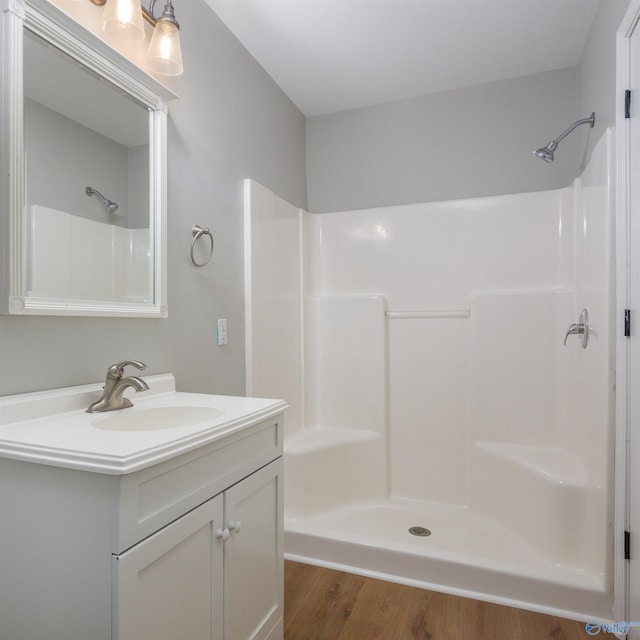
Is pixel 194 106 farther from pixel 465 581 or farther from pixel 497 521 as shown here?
pixel 497 521

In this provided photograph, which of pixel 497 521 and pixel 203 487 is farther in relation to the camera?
pixel 497 521

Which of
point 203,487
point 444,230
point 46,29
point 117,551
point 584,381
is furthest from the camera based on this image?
point 444,230

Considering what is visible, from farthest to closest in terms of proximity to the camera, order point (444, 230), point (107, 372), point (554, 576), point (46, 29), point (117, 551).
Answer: point (444, 230)
point (554, 576)
point (107, 372)
point (46, 29)
point (117, 551)

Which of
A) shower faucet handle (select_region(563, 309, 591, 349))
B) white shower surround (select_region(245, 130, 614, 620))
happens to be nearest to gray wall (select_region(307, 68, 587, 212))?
white shower surround (select_region(245, 130, 614, 620))

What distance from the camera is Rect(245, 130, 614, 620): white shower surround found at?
5.78 ft

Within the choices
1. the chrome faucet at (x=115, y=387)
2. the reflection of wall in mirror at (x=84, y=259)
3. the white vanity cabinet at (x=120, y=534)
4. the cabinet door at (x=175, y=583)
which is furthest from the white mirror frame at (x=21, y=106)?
the cabinet door at (x=175, y=583)

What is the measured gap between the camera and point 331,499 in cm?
237

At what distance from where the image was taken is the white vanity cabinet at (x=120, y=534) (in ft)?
2.64

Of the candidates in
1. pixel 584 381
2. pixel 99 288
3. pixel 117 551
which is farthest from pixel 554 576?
pixel 99 288

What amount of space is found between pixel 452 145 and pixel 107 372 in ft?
7.54

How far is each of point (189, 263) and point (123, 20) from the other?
2.63 feet

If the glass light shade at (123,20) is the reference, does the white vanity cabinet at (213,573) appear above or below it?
below

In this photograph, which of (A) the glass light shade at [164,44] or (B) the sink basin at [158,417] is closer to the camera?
(B) the sink basin at [158,417]

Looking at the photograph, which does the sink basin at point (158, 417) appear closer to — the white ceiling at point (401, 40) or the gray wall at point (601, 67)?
the white ceiling at point (401, 40)
